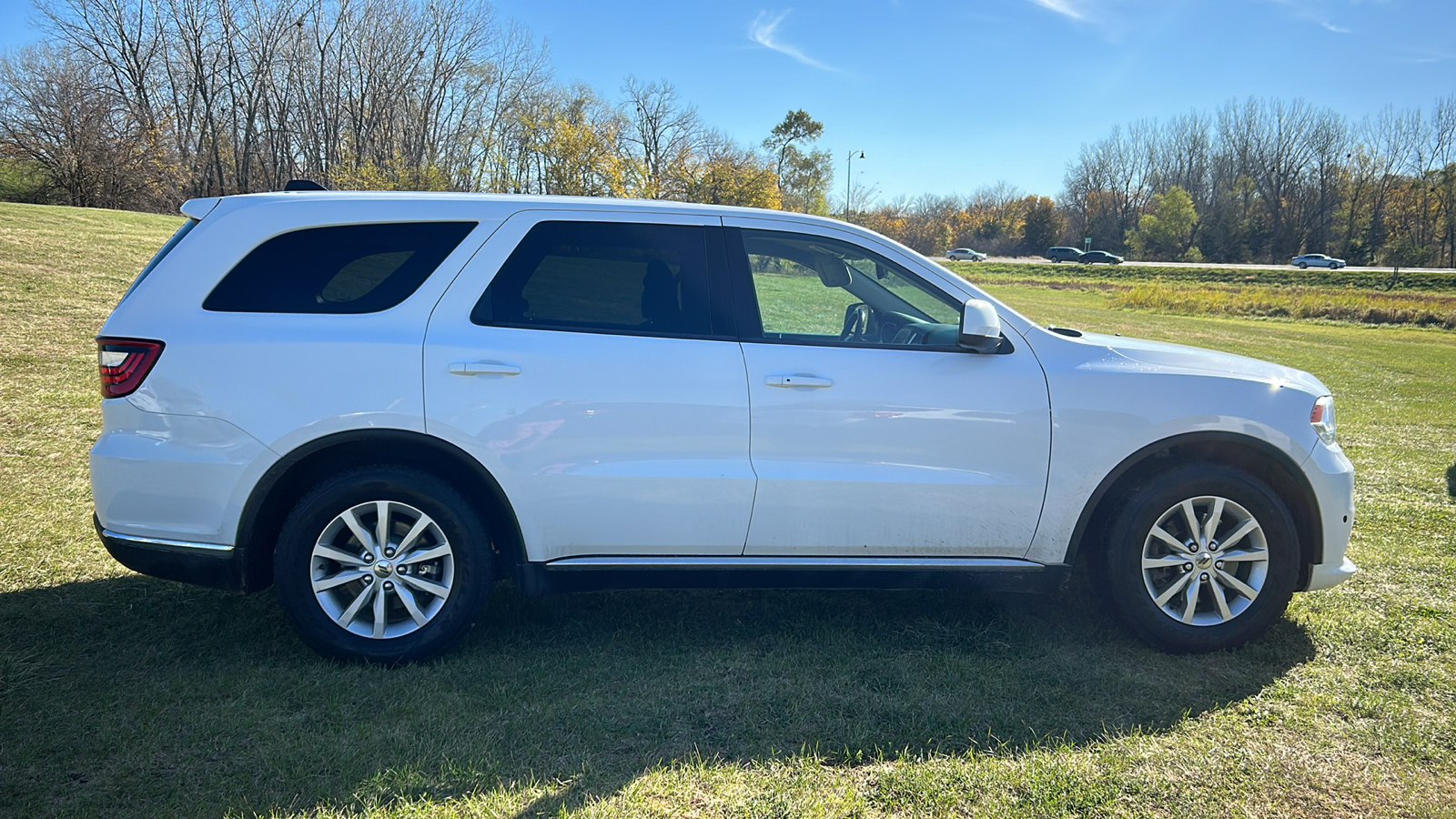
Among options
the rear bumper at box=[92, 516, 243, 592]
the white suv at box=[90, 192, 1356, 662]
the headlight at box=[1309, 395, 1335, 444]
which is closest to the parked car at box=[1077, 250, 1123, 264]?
the headlight at box=[1309, 395, 1335, 444]

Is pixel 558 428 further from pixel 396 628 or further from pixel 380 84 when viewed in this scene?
pixel 380 84

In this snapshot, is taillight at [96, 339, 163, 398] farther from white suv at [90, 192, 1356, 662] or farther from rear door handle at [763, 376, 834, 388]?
rear door handle at [763, 376, 834, 388]

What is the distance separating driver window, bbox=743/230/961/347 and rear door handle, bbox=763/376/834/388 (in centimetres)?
20

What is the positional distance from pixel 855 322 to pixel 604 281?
3.55ft

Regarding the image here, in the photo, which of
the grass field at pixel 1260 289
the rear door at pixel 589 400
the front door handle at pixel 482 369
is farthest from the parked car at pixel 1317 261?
the front door handle at pixel 482 369

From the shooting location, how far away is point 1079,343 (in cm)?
374

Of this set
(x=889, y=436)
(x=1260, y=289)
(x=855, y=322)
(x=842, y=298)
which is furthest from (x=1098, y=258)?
(x=889, y=436)

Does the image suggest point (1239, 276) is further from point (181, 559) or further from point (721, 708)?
point (181, 559)

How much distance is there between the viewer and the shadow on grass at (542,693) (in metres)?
2.79

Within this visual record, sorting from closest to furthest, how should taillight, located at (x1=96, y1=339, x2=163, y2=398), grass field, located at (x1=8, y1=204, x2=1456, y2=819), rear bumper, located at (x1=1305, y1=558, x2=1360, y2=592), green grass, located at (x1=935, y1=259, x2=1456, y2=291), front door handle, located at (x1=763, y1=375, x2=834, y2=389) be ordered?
1. grass field, located at (x1=8, y1=204, x2=1456, y2=819)
2. taillight, located at (x1=96, y1=339, x2=163, y2=398)
3. front door handle, located at (x1=763, y1=375, x2=834, y2=389)
4. rear bumper, located at (x1=1305, y1=558, x2=1360, y2=592)
5. green grass, located at (x1=935, y1=259, x2=1456, y2=291)

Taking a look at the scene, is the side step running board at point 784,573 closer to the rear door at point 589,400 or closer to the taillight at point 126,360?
the rear door at point 589,400

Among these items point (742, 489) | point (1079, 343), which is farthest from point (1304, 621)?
point (742, 489)

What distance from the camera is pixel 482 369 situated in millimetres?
3375

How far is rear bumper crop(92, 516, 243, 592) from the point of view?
3361mm
